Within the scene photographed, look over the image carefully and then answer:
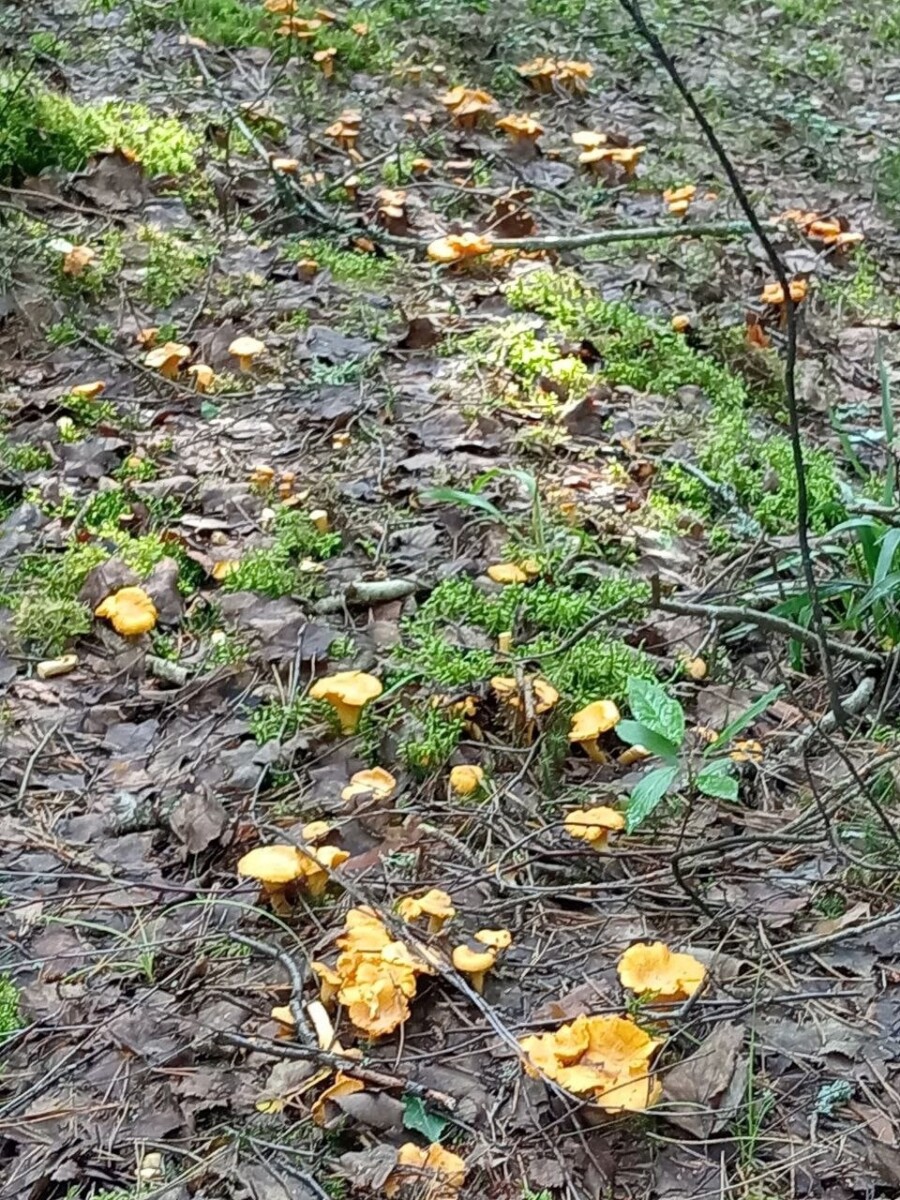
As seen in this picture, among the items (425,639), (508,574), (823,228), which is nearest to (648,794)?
(425,639)

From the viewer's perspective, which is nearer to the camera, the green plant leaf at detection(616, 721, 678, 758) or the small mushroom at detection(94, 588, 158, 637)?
the green plant leaf at detection(616, 721, 678, 758)

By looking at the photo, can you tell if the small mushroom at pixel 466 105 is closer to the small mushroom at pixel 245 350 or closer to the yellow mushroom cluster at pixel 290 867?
the small mushroom at pixel 245 350

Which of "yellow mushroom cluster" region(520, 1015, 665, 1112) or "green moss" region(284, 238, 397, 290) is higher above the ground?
"yellow mushroom cluster" region(520, 1015, 665, 1112)

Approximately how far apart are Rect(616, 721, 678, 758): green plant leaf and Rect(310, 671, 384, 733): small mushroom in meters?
0.68

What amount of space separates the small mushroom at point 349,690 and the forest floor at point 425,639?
0.06 metres

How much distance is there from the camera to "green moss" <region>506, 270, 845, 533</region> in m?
4.13

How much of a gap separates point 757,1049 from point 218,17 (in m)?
6.68

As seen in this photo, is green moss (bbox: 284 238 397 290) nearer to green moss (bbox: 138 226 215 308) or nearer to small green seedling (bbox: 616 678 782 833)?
green moss (bbox: 138 226 215 308)

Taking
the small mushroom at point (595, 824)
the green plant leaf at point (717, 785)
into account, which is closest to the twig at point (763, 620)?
the green plant leaf at point (717, 785)

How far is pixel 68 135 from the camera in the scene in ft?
18.7

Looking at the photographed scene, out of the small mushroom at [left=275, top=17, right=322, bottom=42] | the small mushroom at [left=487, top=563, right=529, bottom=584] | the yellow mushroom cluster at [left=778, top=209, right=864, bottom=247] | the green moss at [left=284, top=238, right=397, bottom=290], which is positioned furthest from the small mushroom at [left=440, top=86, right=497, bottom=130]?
the small mushroom at [left=487, top=563, right=529, bottom=584]

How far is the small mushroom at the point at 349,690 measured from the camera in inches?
120

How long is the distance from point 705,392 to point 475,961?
2944mm

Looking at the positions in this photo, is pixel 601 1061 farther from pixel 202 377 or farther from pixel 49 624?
pixel 202 377
